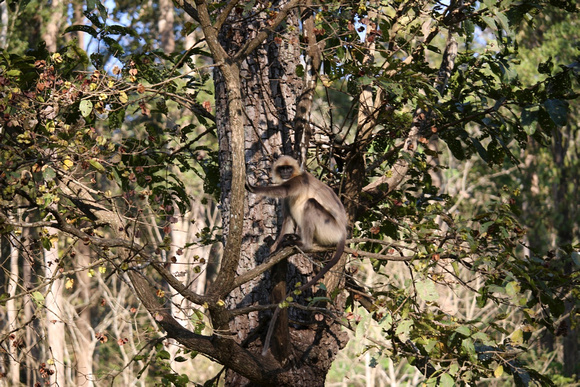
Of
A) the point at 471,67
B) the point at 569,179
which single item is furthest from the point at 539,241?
the point at 471,67

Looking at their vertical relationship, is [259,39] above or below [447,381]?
above

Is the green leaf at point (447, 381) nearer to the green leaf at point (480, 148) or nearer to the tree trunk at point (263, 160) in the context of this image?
the tree trunk at point (263, 160)

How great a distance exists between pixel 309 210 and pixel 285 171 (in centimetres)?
Answer: 57

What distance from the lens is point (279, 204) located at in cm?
485

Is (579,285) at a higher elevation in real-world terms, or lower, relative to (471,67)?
lower

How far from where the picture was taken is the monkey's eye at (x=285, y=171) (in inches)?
187

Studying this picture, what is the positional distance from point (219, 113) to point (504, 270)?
2260 mm

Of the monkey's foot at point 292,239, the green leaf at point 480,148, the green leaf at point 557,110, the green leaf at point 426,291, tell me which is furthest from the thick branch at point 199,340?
the green leaf at point 557,110

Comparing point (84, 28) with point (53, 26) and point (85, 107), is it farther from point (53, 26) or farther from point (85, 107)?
point (53, 26)

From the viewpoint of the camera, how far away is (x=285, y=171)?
4852 millimetres

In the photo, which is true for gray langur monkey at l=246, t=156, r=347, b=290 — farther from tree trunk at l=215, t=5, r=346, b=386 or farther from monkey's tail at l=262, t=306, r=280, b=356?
monkey's tail at l=262, t=306, r=280, b=356

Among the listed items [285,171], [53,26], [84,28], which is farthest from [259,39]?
[53,26]

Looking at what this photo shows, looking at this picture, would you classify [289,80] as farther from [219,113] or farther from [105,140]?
[105,140]

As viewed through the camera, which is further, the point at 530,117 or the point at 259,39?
the point at 530,117
